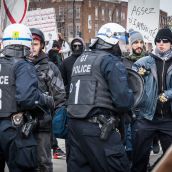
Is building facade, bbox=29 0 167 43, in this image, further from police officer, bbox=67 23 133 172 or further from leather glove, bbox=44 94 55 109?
police officer, bbox=67 23 133 172

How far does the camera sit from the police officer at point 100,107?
16.1 feet

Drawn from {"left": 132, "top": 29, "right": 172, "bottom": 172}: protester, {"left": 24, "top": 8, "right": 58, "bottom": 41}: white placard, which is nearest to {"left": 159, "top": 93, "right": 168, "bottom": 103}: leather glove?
{"left": 132, "top": 29, "right": 172, "bottom": 172}: protester

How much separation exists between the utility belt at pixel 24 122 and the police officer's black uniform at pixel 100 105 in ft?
1.50

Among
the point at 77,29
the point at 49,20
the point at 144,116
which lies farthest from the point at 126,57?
the point at 77,29

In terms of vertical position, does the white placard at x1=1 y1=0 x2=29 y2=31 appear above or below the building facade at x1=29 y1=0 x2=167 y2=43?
below

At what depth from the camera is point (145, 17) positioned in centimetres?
1084

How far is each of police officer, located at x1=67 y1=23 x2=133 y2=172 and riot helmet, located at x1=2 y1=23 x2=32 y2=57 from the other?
606mm

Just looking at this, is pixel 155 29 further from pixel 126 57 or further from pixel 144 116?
pixel 144 116

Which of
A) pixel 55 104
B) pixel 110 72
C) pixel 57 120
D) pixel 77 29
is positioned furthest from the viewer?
pixel 77 29

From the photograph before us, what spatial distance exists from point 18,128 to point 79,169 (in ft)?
2.33

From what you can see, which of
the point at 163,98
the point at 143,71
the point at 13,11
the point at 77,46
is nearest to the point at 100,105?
the point at 163,98

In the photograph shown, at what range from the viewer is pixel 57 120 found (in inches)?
221

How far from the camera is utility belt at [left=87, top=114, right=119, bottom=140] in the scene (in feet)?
16.2

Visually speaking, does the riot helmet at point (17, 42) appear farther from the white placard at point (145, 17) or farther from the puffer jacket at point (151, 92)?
the white placard at point (145, 17)
